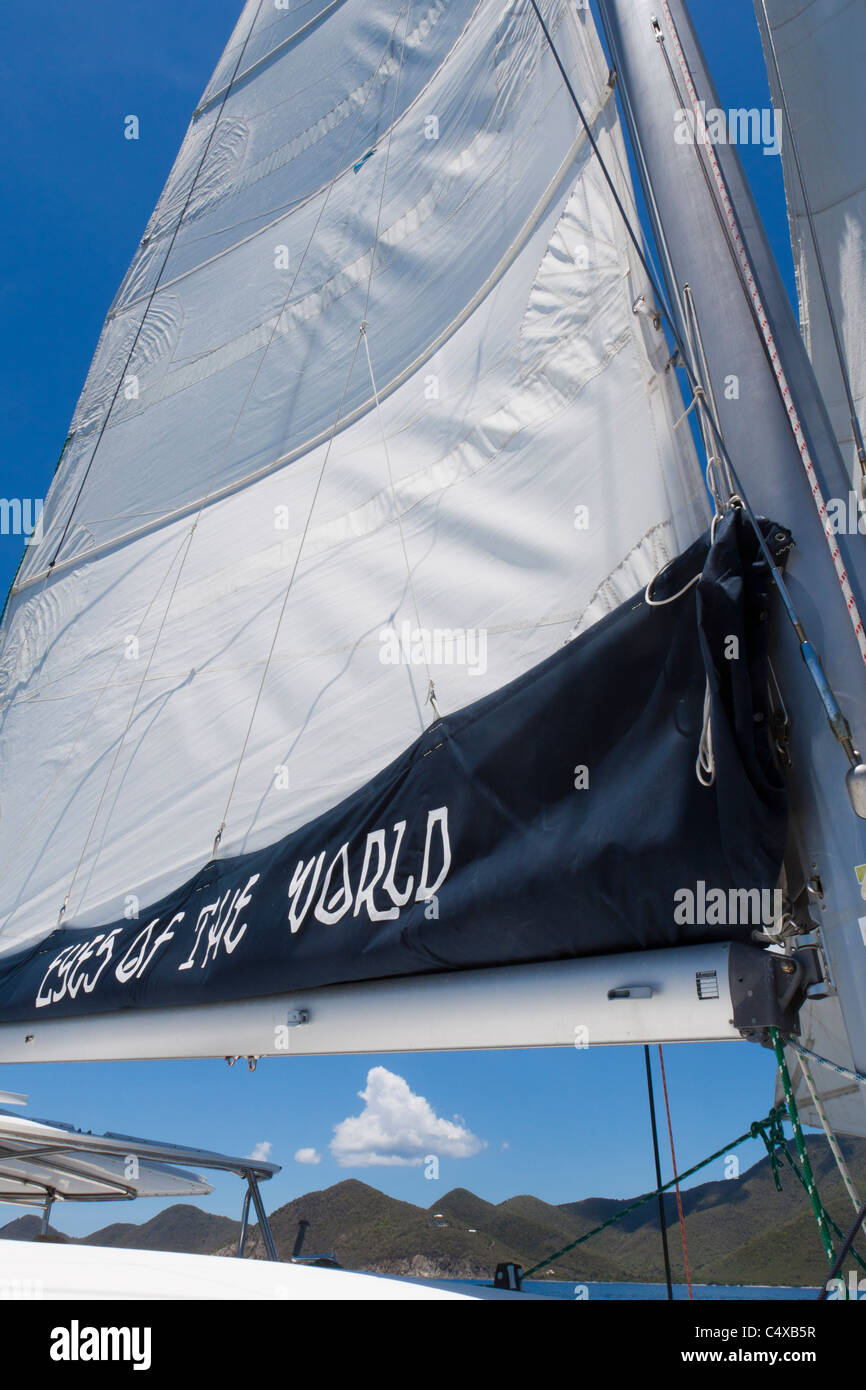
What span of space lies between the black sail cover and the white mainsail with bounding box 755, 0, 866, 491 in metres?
1.30

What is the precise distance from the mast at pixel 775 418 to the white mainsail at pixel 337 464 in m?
0.19

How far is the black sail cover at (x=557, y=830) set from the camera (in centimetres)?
136

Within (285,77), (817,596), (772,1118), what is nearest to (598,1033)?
(772,1118)

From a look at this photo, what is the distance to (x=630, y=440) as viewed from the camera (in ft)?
6.33

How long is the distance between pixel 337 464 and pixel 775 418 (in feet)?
5.56

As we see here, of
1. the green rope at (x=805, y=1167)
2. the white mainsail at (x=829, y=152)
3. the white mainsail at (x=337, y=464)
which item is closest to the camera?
the green rope at (x=805, y=1167)

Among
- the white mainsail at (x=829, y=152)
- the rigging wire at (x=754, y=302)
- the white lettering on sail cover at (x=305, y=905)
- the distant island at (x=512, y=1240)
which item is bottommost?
the distant island at (x=512, y=1240)

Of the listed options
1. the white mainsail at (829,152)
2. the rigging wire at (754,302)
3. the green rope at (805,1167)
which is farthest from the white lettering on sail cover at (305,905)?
the white mainsail at (829,152)

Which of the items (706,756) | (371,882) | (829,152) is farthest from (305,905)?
(829,152)

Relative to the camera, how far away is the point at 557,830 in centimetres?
156

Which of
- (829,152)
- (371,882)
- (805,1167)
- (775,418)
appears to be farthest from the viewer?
(829,152)

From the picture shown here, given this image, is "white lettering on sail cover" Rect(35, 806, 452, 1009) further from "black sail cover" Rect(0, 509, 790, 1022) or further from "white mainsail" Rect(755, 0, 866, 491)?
"white mainsail" Rect(755, 0, 866, 491)

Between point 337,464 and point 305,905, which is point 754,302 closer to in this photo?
point 305,905

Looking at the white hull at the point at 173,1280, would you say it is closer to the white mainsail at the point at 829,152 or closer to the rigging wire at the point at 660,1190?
the rigging wire at the point at 660,1190
